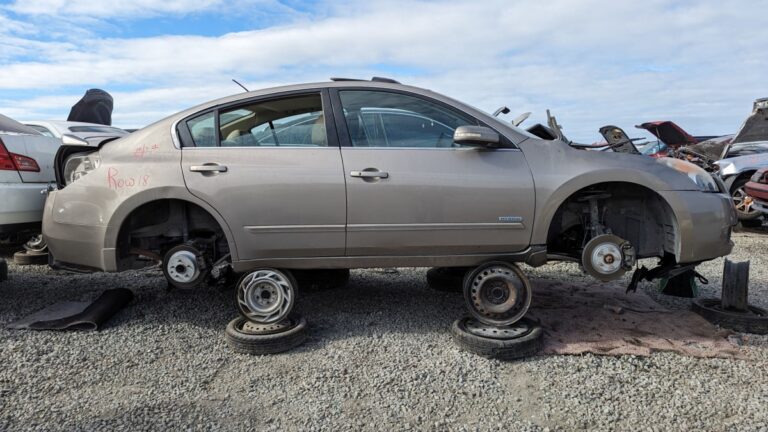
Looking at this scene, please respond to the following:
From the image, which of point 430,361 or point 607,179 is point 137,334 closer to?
point 430,361

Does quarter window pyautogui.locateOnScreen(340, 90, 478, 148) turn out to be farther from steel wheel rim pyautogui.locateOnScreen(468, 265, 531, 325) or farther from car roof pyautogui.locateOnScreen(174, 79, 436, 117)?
steel wheel rim pyautogui.locateOnScreen(468, 265, 531, 325)

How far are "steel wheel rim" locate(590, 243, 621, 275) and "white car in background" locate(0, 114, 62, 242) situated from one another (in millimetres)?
4127

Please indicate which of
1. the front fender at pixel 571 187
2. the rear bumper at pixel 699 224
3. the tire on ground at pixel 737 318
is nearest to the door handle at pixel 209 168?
the front fender at pixel 571 187

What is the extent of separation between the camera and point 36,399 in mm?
2770

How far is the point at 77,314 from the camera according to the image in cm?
381

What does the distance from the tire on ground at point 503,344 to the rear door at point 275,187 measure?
103 centimetres

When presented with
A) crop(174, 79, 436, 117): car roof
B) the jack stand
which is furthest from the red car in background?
crop(174, 79, 436, 117): car roof

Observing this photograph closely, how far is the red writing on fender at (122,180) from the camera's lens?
3.46 metres

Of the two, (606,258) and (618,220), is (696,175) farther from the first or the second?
(606,258)

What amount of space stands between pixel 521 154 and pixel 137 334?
296cm

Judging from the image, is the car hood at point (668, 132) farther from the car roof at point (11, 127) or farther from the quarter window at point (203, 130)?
the car roof at point (11, 127)

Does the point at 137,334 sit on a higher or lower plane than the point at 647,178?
lower

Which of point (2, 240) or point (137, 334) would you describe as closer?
point (137, 334)

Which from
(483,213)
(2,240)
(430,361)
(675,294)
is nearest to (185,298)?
(2,240)
